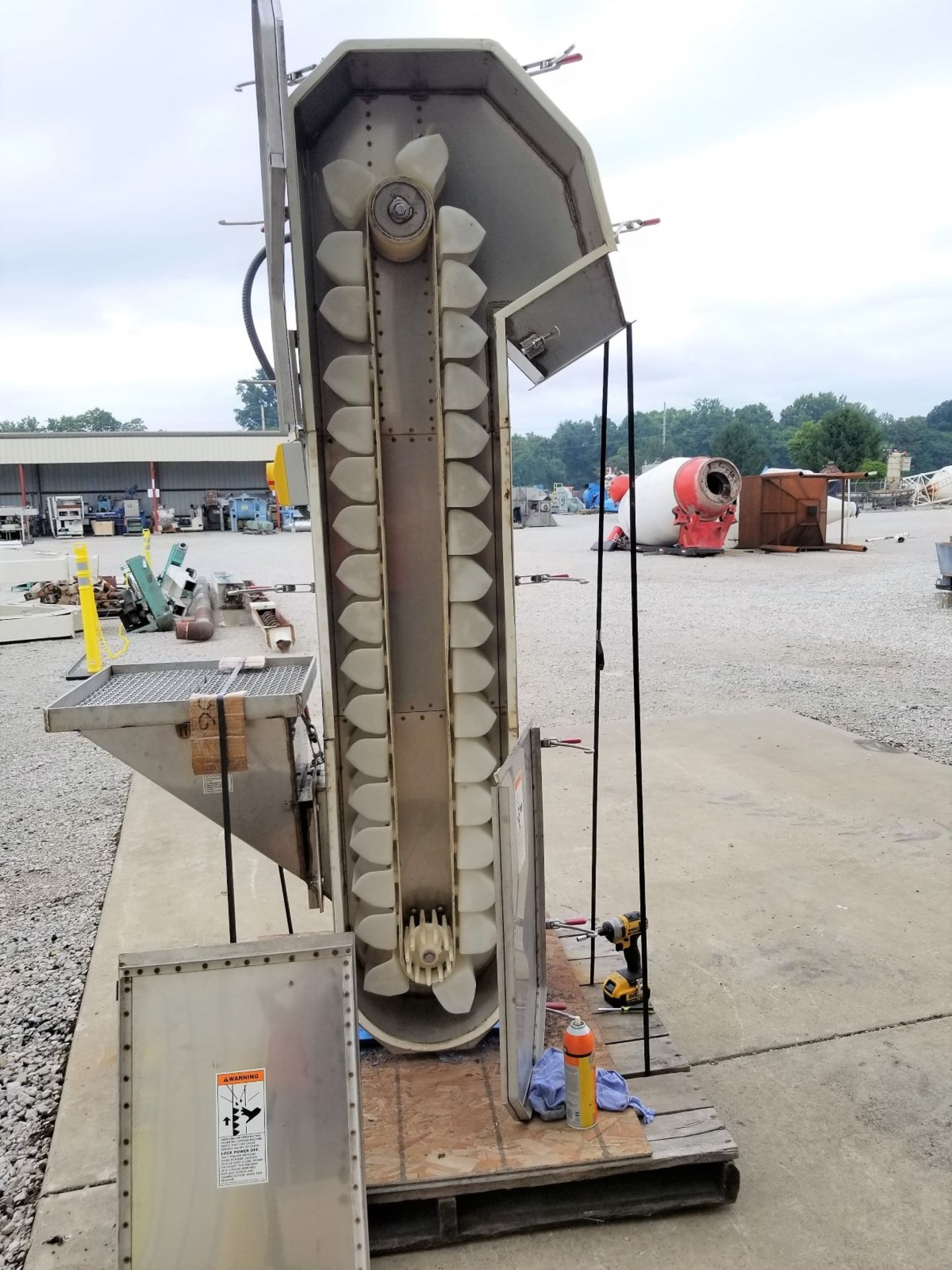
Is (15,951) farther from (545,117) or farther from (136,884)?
(545,117)

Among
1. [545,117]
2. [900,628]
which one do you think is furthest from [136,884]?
[900,628]

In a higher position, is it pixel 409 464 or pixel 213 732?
pixel 409 464

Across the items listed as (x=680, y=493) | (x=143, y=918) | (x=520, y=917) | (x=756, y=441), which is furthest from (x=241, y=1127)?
(x=756, y=441)

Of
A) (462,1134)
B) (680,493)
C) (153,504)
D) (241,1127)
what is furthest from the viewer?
(153,504)

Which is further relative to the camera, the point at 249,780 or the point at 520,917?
the point at 249,780

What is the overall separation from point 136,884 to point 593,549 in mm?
20060

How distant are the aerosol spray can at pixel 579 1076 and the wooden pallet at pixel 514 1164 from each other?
0.04 m

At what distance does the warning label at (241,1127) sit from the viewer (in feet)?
7.54

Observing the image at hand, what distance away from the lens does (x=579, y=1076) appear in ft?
8.68

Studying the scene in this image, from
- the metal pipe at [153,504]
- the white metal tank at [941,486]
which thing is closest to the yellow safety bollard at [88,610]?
the metal pipe at [153,504]

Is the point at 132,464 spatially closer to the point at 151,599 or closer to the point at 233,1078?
the point at 151,599

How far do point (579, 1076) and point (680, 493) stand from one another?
19.3 meters

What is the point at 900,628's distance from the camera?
11758mm

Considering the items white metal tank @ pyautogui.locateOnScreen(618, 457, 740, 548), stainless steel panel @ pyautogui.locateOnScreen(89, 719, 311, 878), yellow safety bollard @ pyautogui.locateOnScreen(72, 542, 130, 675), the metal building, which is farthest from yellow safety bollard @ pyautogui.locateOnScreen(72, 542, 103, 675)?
the metal building
